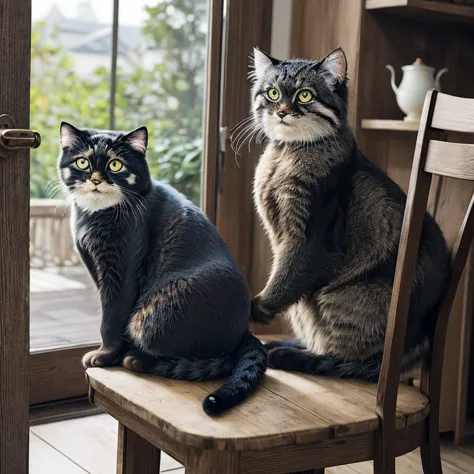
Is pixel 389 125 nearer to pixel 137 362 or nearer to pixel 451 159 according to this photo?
pixel 451 159

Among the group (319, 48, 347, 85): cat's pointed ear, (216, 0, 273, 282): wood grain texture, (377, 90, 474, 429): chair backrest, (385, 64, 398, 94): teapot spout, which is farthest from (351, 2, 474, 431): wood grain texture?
(377, 90, 474, 429): chair backrest

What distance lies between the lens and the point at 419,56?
2.39 m

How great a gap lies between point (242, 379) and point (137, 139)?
0.56 meters

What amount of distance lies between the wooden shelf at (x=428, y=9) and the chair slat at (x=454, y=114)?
0.85 m

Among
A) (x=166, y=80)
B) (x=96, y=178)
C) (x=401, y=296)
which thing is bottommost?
(x=401, y=296)

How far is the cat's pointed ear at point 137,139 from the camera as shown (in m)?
1.63

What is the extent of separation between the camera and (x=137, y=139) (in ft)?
5.39

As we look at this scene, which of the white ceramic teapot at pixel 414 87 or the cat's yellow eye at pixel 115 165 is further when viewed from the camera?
the white ceramic teapot at pixel 414 87

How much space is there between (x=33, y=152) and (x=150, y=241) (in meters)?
1.17

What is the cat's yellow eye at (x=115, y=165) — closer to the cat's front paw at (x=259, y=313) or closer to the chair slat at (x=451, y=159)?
the cat's front paw at (x=259, y=313)

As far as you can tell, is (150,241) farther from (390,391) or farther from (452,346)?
(452,346)

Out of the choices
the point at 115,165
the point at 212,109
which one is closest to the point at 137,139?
the point at 115,165

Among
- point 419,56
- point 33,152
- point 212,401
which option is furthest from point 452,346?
point 33,152

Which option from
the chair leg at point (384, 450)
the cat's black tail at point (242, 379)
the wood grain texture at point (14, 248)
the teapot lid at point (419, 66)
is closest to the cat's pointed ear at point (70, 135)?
the wood grain texture at point (14, 248)
